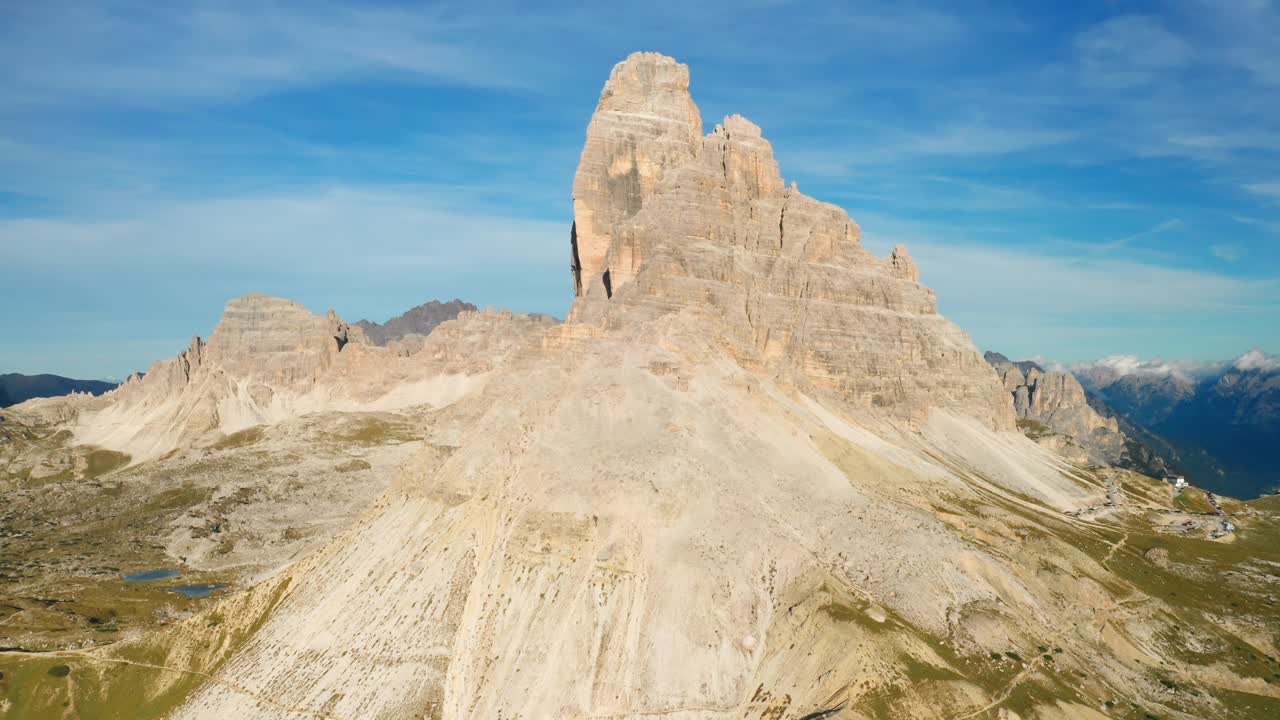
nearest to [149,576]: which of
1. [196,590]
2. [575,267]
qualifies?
[196,590]

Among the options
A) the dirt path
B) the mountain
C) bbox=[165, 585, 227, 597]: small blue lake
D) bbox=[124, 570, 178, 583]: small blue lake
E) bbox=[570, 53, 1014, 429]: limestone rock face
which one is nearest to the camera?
the dirt path

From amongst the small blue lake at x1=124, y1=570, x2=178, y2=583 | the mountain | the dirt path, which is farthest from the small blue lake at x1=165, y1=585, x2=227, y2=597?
the dirt path

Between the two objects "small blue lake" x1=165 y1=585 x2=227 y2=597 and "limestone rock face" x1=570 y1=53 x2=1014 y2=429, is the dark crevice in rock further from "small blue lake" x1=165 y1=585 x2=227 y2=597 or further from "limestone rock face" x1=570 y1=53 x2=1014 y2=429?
"small blue lake" x1=165 y1=585 x2=227 y2=597

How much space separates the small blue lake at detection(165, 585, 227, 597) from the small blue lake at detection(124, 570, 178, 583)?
9180mm

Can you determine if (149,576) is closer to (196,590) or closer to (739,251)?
(196,590)

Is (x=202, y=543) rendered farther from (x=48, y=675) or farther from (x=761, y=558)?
(x=761, y=558)

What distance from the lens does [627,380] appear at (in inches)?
4166

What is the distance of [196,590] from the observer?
134m

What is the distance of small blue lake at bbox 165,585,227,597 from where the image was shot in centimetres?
12994

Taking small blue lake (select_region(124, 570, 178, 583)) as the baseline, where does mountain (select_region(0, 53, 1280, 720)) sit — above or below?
above

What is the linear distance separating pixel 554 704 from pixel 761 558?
26978mm

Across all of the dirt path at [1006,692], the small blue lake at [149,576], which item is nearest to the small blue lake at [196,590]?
the small blue lake at [149,576]

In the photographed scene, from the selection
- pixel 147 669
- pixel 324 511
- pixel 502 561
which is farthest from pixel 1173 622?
pixel 324 511

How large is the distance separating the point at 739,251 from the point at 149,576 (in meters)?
130
